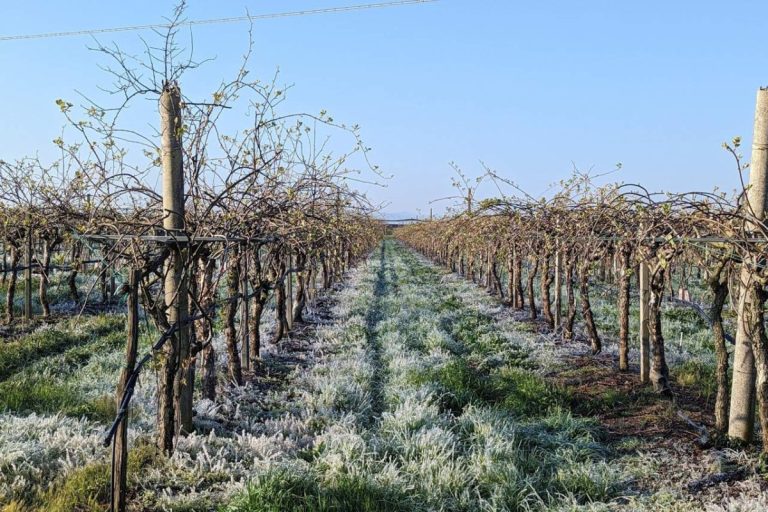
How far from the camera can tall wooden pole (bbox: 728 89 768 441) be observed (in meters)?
4.76

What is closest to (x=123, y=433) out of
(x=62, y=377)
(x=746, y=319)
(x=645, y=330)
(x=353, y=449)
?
(x=353, y=449)

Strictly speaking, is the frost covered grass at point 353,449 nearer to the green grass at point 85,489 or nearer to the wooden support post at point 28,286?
the green grass at point 85,489

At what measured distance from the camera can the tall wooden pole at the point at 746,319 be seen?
4.76 metres

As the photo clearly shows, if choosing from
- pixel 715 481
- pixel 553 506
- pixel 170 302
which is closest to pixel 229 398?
pixel 170 302

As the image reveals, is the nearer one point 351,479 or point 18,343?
point 351,479

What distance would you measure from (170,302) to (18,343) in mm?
6318

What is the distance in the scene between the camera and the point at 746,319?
181 inches

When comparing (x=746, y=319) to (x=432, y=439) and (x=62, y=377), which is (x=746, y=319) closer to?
(x=432, y=439)

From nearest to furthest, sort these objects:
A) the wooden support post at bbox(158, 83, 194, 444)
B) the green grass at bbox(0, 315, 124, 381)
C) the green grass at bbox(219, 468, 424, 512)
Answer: the green grass at bbox(219, 468, 424, 512) → the wooden support post at bbox(158, 83, 194, 444) → the green grass at bbox(0, 315, 124, 381)

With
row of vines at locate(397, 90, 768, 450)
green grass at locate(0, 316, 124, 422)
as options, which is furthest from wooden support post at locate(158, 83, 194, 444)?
row of vines at locate(397, 90, 768, 450)

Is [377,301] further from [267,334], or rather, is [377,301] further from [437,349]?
[437,349]

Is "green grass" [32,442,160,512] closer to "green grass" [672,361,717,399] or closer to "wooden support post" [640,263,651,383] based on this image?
"wooden support post" [640,263,651,383]

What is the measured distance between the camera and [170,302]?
4613 millimetres

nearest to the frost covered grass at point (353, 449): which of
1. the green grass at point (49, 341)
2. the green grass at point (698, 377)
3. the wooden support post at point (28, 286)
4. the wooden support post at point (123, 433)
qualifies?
the wooden support post at point (123, 433)
